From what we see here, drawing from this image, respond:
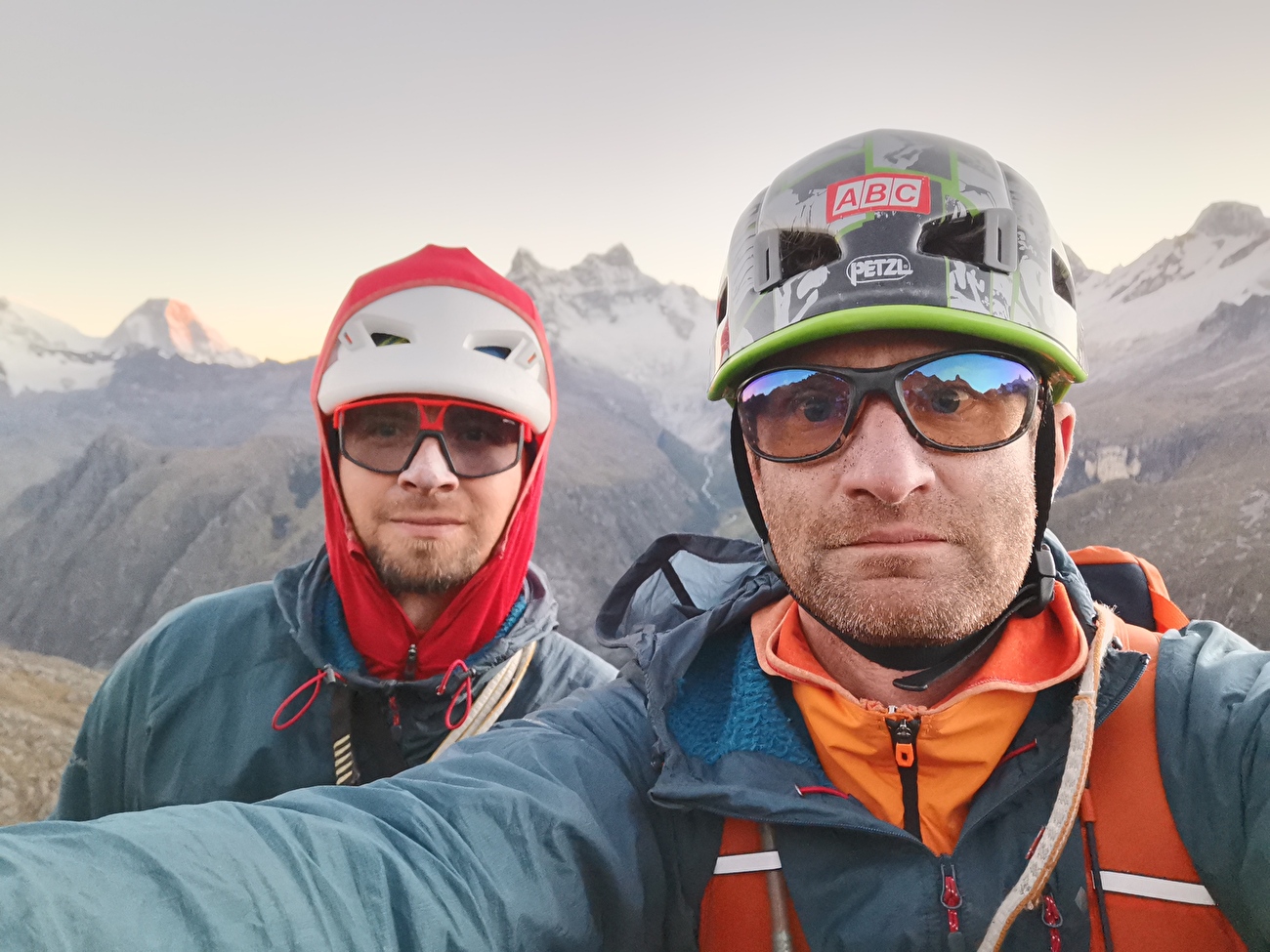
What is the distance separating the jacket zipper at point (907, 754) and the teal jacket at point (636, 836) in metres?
0.14

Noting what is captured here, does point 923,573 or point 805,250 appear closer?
point 923,573

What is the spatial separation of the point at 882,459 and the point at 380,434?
2594mm

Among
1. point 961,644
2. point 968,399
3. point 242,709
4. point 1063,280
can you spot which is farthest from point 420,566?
point 1063,280

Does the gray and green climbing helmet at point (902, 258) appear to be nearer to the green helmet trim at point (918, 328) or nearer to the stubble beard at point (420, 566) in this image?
the green helmet trim at point (918, 328)

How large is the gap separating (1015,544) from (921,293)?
2.82ft

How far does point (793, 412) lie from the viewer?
2.06 meters

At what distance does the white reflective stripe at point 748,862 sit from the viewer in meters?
1.68

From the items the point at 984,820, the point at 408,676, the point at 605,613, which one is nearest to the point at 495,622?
the point at 408,676

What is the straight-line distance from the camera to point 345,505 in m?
3.25

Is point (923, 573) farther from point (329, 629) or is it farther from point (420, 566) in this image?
point (329, 629)

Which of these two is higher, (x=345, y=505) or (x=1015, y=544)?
(x=345, y=505)

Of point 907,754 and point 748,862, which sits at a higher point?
point 907,754

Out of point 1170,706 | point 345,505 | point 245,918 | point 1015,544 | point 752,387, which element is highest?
point 752,387

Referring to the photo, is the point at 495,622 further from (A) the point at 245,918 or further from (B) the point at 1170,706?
(B) the point at 1170,706
